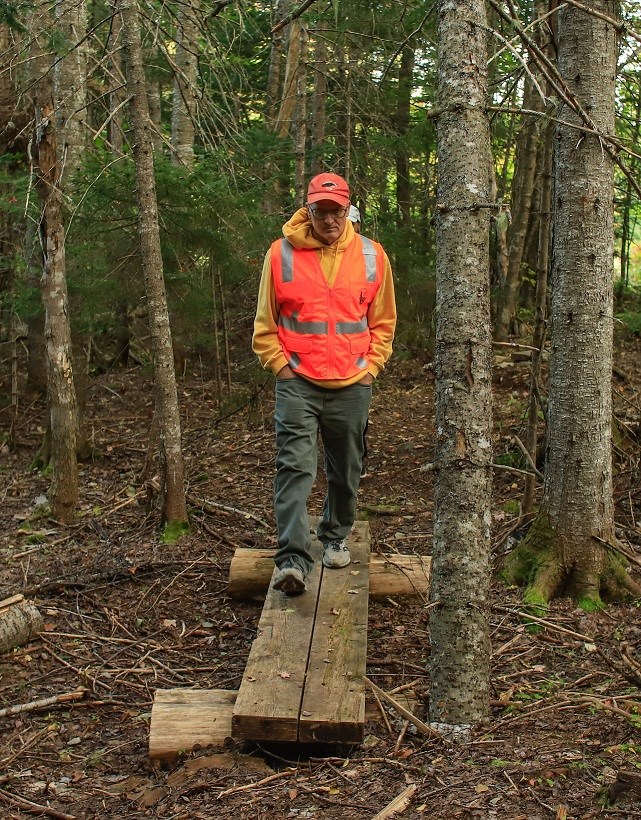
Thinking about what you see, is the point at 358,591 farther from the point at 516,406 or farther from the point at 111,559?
the point at 516,406

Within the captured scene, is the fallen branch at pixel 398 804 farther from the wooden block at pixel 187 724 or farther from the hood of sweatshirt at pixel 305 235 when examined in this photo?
the hood of sweatshirt at pixel 305 235

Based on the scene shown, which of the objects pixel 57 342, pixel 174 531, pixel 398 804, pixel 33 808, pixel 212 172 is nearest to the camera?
pixel 398 804

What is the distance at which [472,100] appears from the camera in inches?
160

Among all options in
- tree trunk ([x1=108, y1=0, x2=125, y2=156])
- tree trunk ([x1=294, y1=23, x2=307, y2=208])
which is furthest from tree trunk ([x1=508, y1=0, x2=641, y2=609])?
tree trunk ([x1=294, y1=23, x2=307, y2=208])

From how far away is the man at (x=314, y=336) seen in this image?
5570 millimetres

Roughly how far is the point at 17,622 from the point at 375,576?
265cm

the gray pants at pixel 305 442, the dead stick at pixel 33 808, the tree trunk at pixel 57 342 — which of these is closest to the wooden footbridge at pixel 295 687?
the gray pants at pixel 305 442

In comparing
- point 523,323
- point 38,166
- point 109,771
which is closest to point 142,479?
point 38,166

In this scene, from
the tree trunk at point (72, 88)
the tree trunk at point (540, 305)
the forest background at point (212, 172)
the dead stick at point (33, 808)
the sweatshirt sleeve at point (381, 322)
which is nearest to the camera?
the dead stick at point (33, 808)

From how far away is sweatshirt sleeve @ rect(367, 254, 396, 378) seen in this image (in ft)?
19.3

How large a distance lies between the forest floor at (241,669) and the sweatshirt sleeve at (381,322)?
181cm

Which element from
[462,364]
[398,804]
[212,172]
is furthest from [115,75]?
[398,804]

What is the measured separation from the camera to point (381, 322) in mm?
5938

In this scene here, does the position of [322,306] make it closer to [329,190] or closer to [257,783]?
[329,190]
